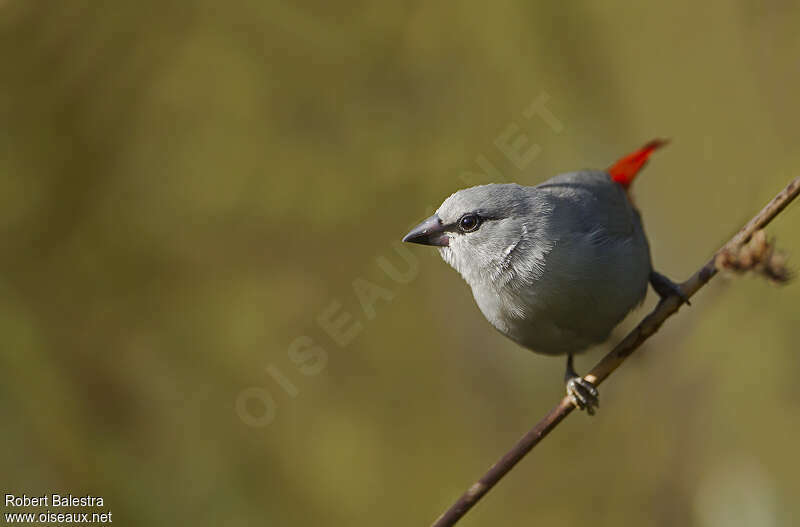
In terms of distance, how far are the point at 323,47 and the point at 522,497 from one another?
10.7 feet

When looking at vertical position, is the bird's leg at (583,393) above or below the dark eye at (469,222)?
below

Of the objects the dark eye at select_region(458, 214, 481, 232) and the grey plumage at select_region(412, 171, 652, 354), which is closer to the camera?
the grey plumage at select_region(412, 171, 652, 354)

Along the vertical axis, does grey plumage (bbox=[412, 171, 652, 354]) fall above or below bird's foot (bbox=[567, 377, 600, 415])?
above

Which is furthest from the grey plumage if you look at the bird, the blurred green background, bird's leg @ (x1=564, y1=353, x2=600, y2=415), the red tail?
the blurred green background

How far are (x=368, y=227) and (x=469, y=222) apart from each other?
64.1 inches

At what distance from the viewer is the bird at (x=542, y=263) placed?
3.15 m

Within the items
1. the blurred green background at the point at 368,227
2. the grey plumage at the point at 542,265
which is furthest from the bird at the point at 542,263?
the blurred green background at the point at 368,227

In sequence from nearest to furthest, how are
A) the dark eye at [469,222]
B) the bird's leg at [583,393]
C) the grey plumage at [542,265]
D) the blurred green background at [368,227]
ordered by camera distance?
the grey plumage at [542,265], the dark eye at [469,222], the bird's leg at [583,393], the blurred green background at [368,227]

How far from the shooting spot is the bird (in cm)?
315

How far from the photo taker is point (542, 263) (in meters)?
3.14

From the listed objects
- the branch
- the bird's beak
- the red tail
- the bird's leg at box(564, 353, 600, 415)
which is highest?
the bird's beak

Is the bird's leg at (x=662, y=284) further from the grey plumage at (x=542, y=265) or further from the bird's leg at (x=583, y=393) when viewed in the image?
the bird's leg at (x=583, y=393)

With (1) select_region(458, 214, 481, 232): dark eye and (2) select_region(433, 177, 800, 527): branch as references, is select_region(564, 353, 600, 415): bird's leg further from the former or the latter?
(1) select_region(458, 214, 481, 232): dark eye

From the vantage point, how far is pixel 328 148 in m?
4.78
